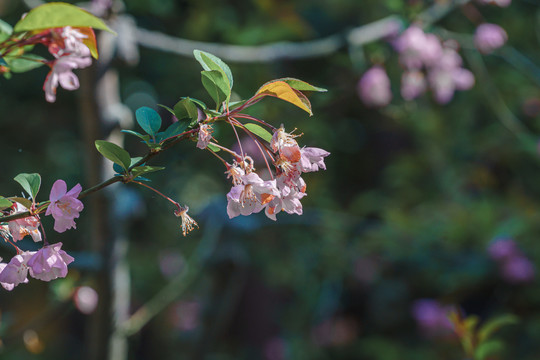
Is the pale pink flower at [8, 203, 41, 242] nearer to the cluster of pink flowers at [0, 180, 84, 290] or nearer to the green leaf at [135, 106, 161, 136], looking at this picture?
the cluster of pink flowers at [0, 180, 84, 290]

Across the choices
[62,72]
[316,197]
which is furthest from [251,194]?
[316,197]

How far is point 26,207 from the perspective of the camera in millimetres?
500

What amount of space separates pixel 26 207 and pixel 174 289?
1239 mm

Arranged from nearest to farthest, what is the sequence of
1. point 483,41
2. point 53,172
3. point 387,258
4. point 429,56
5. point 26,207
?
point 26,207
point 429,56
point 483,41
point 387,258
point 53,172

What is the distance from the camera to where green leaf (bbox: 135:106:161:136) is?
1.59 feet

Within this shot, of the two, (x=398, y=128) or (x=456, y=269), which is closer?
(x=456, y=269)

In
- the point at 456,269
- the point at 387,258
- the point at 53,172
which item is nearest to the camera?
the point at 456,269

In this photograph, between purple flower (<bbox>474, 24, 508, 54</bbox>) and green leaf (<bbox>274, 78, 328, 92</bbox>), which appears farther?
purple flower (<bbox>474, 24, 508, 54</bbox>)

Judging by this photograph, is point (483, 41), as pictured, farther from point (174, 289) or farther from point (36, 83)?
point (36, 83)

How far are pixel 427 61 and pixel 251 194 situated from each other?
4.48 ft

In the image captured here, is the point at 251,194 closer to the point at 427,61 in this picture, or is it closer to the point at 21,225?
the point at 21,225

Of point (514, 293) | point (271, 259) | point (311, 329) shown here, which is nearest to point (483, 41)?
point (514, 293)

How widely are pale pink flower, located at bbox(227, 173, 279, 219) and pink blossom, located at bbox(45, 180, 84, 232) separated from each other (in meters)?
0.14

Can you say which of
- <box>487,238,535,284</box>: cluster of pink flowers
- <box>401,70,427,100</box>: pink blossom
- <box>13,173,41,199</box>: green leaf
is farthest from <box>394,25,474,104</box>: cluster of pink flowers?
<box>13,173,41,199</box>: green leaf
